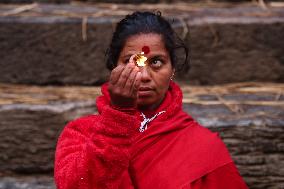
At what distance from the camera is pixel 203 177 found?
220 cm

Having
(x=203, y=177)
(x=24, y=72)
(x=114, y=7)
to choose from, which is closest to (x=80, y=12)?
(x=114, y=7)

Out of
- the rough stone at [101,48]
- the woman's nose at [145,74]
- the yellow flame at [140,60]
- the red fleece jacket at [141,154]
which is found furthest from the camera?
the rough stone at [101,48]

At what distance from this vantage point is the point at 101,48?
367cm

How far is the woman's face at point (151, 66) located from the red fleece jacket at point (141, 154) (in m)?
0.09

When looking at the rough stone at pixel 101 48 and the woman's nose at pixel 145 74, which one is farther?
the rough stone at pixel 101 48

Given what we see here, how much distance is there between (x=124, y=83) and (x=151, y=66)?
0.49 meters

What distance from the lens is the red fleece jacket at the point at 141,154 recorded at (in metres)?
1.84

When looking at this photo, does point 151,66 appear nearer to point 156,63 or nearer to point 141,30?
point 156,63

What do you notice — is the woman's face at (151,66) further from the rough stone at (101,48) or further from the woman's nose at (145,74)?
the rough stone at (101,48)

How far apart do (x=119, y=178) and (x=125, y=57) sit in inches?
21.2

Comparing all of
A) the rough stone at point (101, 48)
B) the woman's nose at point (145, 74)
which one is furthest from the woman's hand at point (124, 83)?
the rough stone at point (101, 48)

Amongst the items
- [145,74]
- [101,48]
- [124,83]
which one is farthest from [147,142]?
[101,48]

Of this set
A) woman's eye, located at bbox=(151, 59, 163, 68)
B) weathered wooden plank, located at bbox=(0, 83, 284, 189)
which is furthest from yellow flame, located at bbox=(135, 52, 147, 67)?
weathered wooden plank, located at bbox=(0, 83, 284, 189)

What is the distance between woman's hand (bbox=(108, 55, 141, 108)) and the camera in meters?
1.74
